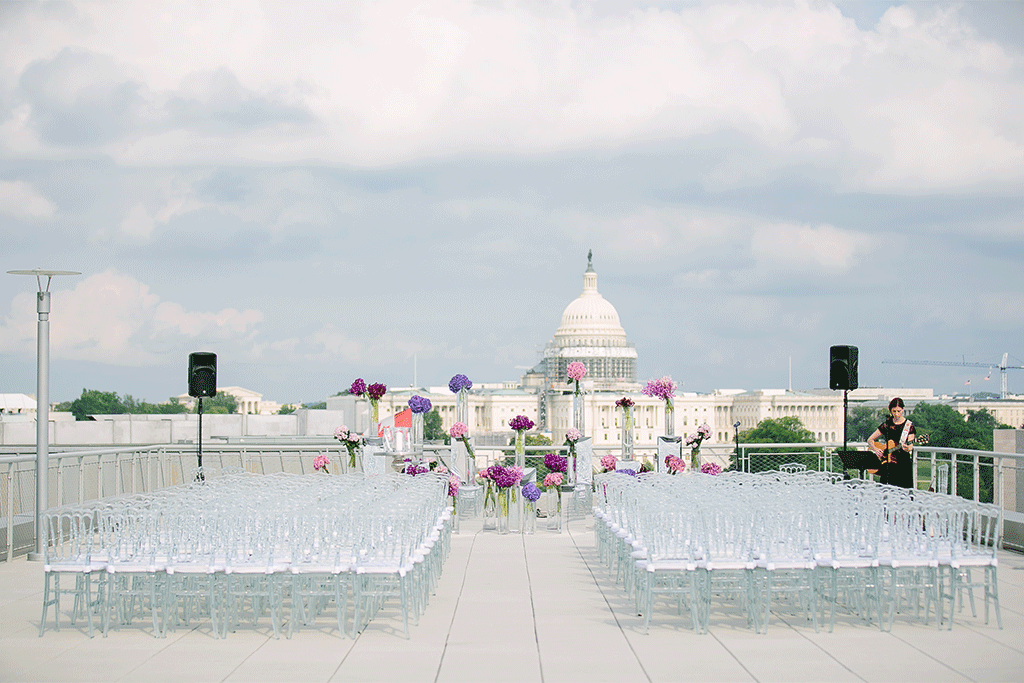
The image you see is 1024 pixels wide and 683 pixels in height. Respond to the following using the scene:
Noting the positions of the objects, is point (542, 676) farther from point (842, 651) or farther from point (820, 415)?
point (820, 415)

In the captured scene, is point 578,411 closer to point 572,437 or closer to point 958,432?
point 572,437

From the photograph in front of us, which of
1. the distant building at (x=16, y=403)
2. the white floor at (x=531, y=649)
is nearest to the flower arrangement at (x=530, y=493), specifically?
the white floor at (x=531, y=649)

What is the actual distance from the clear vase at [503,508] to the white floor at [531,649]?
5714mm

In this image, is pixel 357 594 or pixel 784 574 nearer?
pixel 357 594

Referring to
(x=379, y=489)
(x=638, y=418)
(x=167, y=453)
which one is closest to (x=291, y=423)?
(x=167, y=453)

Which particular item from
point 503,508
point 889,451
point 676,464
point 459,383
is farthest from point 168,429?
point 889,451

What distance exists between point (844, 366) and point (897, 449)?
3490 mm

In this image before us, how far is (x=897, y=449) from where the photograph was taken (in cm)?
1375

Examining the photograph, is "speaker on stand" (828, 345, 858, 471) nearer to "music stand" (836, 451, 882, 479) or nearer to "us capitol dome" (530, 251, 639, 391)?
"music stand" (836, 451, 882, 479)

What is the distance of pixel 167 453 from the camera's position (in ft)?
71.5

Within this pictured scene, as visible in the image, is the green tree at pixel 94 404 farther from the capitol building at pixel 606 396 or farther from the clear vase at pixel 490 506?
the clear vase at pixel 490 506

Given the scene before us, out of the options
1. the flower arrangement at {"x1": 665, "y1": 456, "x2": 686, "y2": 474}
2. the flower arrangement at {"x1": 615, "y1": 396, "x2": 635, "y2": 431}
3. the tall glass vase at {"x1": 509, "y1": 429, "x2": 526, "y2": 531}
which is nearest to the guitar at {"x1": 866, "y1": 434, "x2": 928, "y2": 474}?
the flower arrangement at {"x1": 665, "y1": 456, "x2": 686, "y2": 474}

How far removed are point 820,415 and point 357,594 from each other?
16077 centimetres

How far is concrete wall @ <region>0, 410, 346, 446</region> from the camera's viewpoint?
35438 mm
